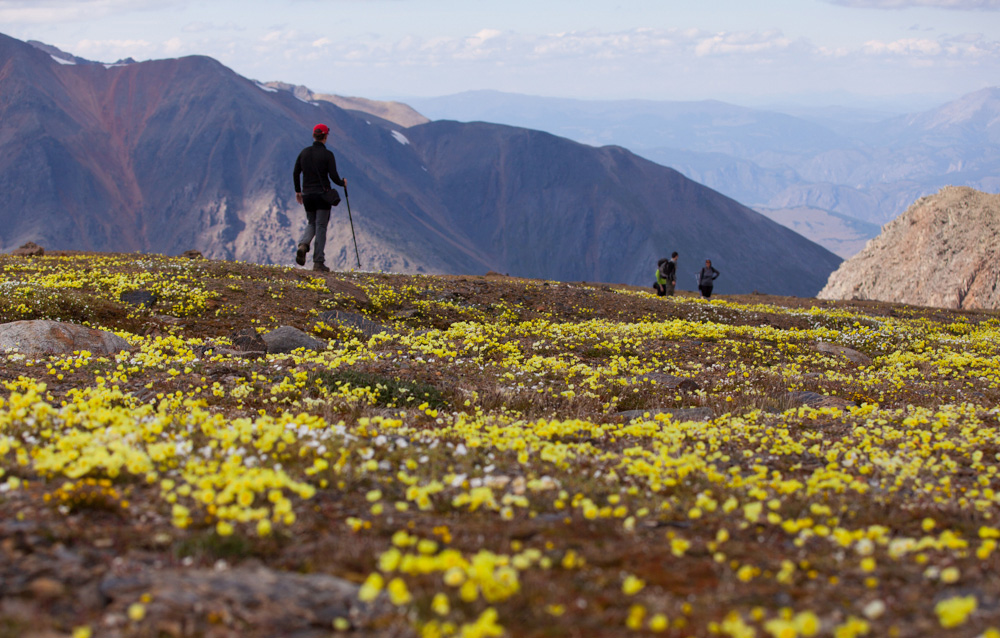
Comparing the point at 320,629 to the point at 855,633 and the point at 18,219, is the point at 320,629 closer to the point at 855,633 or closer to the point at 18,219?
the point at 855,633

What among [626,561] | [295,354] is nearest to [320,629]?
[626,561]

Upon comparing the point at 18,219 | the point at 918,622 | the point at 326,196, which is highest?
the point at 326,196

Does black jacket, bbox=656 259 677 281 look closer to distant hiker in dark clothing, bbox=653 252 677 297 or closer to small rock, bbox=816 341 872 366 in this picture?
distant hiker in dark clothing, bbox=653 252 677 297

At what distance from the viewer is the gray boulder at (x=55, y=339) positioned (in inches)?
462

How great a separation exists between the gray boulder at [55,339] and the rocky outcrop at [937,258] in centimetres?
7051

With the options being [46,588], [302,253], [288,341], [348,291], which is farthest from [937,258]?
[46,588]

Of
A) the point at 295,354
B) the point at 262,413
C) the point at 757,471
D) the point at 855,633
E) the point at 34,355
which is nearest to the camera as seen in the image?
the point at 855,633

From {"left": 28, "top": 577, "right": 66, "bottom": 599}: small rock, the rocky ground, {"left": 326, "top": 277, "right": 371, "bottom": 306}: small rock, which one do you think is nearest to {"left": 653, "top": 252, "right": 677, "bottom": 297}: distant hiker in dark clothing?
{"left": 326, "top": 277, "right": 371, "bottom": 306}: small rock

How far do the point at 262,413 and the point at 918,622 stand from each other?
730cm

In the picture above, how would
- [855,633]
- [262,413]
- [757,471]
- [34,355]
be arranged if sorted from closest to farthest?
[855,633] → [757,471] → [262,413] → [34,355]

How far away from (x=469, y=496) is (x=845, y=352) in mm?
14818

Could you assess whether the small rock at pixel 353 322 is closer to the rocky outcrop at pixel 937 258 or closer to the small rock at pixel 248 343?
the small rock at pixel 248 343

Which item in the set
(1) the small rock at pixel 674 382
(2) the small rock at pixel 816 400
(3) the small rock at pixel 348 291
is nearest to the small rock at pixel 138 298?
(3) the small rock at pixel 348 291

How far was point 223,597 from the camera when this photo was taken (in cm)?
410
